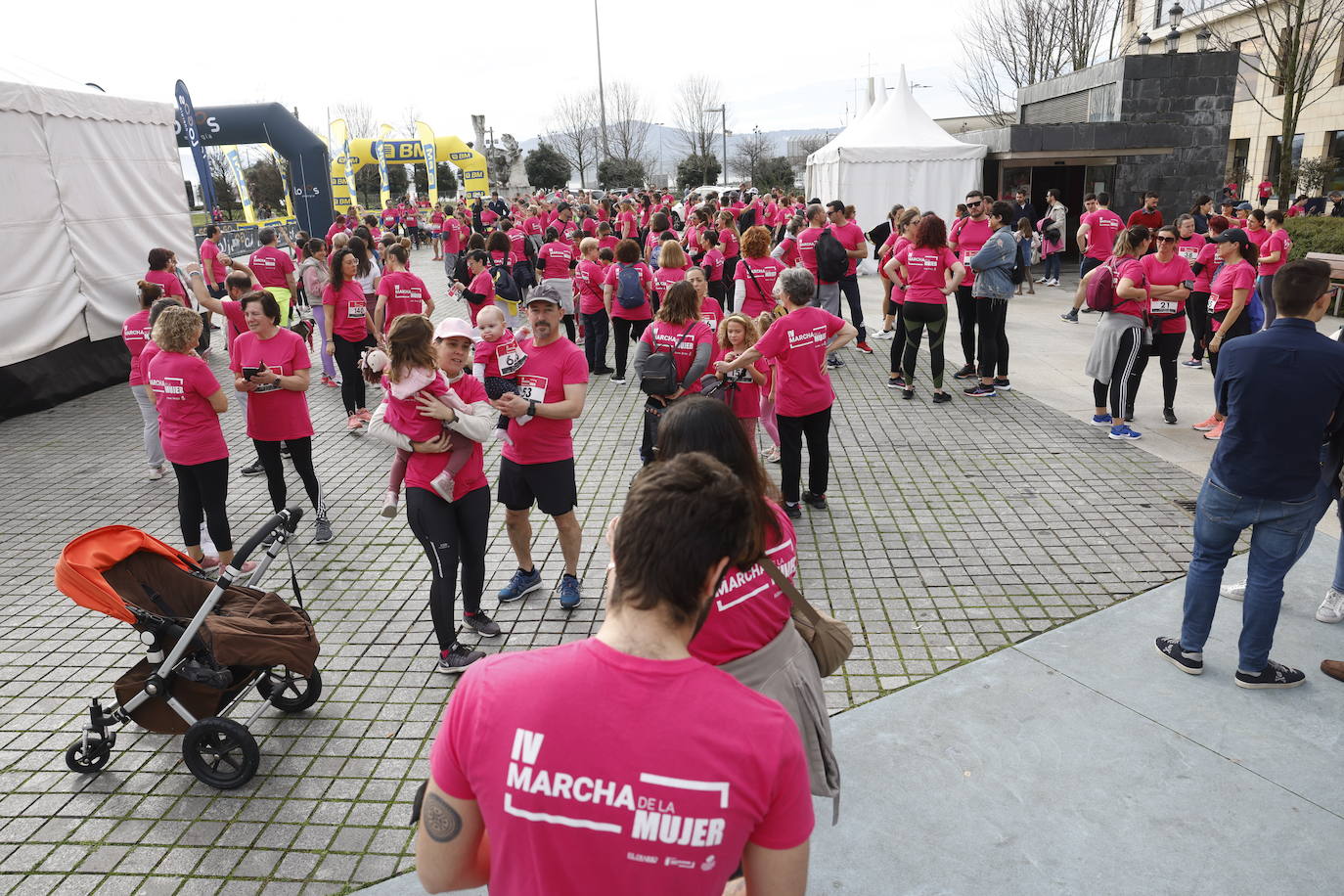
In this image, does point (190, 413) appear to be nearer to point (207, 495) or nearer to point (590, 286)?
point (207, 495)

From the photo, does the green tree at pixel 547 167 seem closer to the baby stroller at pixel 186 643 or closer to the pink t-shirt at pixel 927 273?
the pink t-shirt at pixel 927 273

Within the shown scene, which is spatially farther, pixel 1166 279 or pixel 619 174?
pixel 619 174

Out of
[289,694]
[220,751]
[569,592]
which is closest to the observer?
[220,751]

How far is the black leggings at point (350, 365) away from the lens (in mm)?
9094

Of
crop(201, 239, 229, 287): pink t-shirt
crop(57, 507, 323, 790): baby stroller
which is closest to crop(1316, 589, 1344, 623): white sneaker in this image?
crop(57, 507, 323, 790): baby stroller

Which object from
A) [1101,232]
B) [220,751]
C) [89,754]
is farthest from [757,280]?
[1101,232]

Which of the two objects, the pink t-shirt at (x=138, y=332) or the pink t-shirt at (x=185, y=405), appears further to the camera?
the pink t-shirt at (x=138, y=332)

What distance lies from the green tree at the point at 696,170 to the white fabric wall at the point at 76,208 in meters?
44.9

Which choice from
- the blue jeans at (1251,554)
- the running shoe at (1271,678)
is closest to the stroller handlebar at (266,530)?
the blue jeans at (1251,554)

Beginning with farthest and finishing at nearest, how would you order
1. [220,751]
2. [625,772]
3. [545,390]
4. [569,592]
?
[569,592], [545,390], [220,751], [625,772]

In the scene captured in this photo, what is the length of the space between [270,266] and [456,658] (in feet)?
27.3

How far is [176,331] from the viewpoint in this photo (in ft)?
17.8

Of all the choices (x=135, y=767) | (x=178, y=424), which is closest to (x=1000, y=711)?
(x=135, y=767)

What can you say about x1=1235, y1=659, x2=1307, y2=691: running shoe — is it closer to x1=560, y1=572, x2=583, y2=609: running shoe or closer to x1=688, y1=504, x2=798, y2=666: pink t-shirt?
x1=688, y1=504, x2=798, y2=666: pink t-shirt
